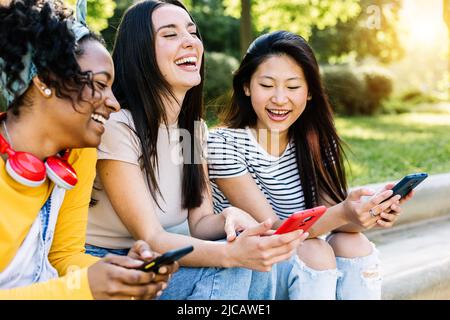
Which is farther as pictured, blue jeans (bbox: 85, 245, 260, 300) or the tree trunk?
the tree trunk

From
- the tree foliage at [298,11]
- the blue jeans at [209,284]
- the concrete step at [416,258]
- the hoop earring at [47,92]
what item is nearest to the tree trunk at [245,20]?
the tree foliage at [298,11]

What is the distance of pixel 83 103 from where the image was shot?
196 centimetres

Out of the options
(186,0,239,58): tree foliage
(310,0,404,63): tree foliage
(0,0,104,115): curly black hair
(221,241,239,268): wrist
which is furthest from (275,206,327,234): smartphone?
(310,0,404,63): tree foliage

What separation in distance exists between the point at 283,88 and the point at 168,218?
94cm

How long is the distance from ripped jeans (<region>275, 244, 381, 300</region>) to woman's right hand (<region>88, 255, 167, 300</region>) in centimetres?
83

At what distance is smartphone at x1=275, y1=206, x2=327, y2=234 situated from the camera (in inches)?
80.9

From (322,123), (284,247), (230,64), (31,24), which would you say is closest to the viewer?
(31,24)

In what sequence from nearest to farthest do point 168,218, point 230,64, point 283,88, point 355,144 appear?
point 168,218
point 283,88
point 355,144
point 230,64

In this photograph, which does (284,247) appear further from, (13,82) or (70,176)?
(13,82)

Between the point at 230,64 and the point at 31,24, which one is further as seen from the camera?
the point at 230,64

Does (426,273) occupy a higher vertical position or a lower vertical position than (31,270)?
lower

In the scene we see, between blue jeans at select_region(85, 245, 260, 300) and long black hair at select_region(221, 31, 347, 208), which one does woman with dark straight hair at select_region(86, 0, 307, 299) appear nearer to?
blue jeans at select_region(85, 245, 260, 300)

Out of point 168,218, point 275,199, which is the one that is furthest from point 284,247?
point 275,199

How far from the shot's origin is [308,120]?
3.30m
